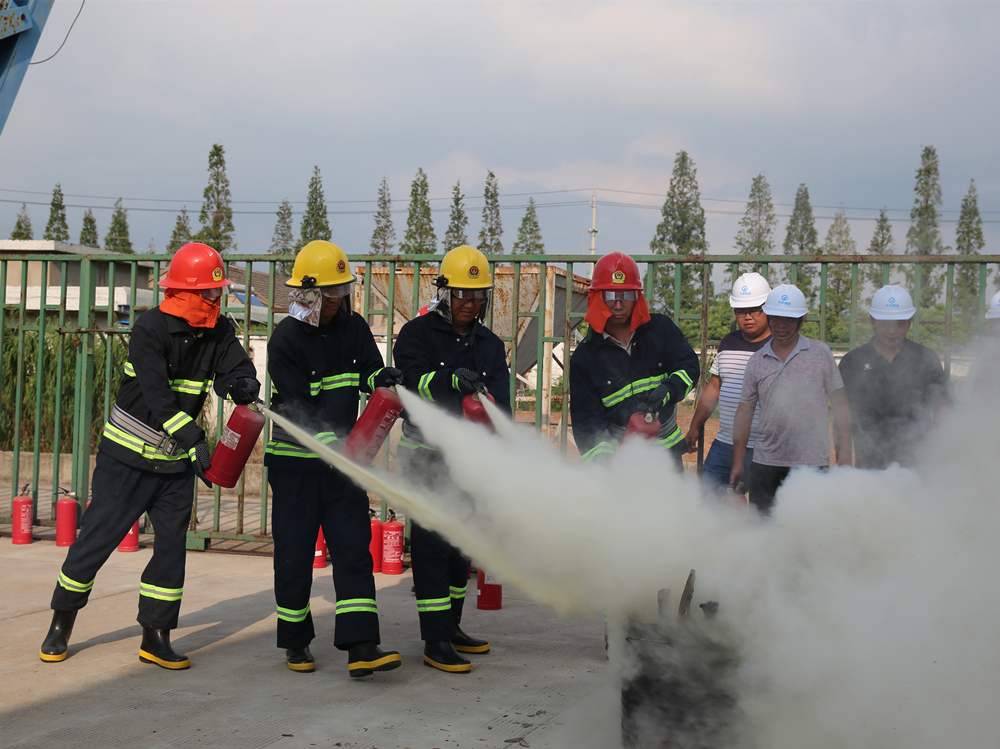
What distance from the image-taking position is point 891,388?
507 cm

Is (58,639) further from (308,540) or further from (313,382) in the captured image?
(313,382)

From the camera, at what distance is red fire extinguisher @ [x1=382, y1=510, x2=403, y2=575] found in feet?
21.3

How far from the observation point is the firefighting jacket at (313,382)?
4395 mm

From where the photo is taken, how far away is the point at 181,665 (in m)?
4.34

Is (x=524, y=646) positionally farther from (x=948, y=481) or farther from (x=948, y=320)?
(x=948, y=320)

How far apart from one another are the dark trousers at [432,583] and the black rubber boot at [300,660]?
2.02ft

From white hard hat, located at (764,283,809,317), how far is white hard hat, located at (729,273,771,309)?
0.55 meters

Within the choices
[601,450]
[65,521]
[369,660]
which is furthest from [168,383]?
[65,521]

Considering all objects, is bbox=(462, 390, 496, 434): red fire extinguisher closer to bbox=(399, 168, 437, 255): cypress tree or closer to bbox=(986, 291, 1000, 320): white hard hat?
bbox=(986, 291, 1000, 320): white hard hat

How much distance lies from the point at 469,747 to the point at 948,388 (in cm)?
372

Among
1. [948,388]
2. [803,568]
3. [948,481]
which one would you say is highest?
[948,388]

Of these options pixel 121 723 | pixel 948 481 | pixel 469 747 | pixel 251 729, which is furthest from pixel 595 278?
pixel 121 723

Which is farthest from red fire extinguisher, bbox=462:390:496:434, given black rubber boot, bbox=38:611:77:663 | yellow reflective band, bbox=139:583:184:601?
black rubber boot, bbox=38:611:77:663

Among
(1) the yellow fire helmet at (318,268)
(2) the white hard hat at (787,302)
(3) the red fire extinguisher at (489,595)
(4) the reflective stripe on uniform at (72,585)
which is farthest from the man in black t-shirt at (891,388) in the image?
(4) the reflective stripe on uniform at (72,585)
